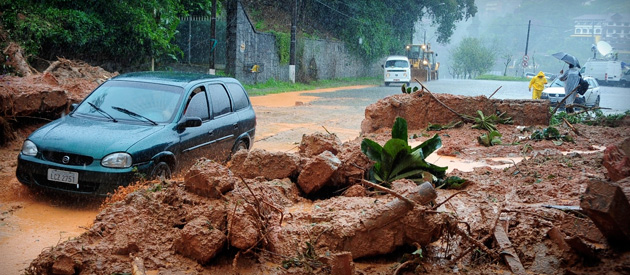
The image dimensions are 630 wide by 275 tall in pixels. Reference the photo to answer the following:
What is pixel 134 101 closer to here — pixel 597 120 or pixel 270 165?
pixel 270 165

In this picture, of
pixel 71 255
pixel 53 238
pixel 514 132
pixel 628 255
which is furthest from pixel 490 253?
pixel 514 132

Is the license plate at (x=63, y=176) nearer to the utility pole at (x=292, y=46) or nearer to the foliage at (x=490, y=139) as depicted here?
the foliage at (x=490, y=139)

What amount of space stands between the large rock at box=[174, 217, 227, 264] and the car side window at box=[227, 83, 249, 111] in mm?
4619

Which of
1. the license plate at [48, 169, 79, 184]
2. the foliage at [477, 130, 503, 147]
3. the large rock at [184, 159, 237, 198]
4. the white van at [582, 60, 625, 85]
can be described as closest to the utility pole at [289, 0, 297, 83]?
the white van at [582, 60, 625, 85]

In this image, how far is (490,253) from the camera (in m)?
4.10

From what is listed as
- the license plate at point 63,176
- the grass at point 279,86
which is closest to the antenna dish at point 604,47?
the grass at point 279,86

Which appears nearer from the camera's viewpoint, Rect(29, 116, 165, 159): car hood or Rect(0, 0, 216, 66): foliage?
Rect(29, 116, 165, 159): car hood

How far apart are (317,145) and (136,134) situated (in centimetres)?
207

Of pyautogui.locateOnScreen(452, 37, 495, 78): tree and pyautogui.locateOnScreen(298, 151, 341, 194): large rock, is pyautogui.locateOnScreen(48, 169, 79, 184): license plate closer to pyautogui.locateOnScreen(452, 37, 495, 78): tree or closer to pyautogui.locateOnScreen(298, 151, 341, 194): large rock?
pyautogui.locateOnScreen(298, 151, 341, 194): large rock

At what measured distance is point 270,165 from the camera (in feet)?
18.5

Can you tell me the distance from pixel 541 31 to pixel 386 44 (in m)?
36.0

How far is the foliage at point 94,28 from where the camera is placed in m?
15.9

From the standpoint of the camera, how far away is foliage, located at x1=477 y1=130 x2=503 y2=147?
34.4 ft

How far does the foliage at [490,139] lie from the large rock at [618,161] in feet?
17.7
